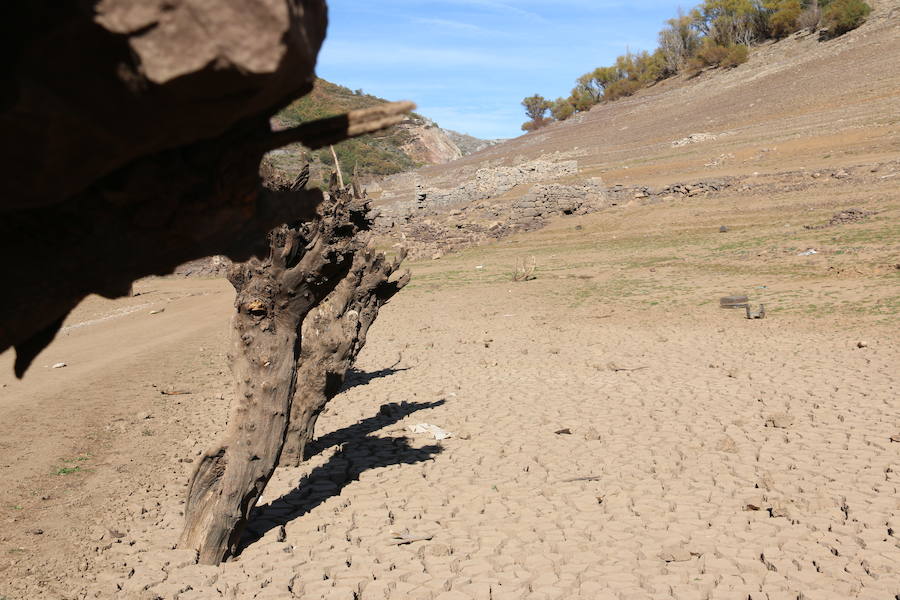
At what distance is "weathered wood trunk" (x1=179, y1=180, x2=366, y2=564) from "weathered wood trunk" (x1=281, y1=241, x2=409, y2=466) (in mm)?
1633

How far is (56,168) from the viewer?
169 centimetres

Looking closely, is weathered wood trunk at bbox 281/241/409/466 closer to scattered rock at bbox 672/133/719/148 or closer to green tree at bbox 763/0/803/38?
scattered rock at bbox 672/133/719/148

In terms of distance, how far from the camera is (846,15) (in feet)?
156

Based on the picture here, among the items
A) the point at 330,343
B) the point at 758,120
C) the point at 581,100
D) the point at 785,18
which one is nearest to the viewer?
the point at 330,343

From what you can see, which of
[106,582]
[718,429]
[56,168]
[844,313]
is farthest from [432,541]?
[844,313]

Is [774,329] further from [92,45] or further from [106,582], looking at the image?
[92,45]

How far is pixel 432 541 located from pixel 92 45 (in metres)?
5.29

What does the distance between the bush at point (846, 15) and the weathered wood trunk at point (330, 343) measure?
48.7m

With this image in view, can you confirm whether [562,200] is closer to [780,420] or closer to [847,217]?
[847,217]

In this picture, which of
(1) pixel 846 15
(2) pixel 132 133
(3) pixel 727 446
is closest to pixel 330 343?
(3) pixel 727 446

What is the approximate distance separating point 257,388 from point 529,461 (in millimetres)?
3244

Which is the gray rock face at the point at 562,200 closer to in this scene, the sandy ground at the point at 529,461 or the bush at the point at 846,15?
the sandy ground at the point at 529,461

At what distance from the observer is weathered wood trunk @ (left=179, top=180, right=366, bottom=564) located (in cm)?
589

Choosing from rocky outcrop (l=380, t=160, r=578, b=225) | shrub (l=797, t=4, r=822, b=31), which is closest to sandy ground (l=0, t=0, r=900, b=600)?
rocky outcrop (l=380, t=160, r=578, b=225)
